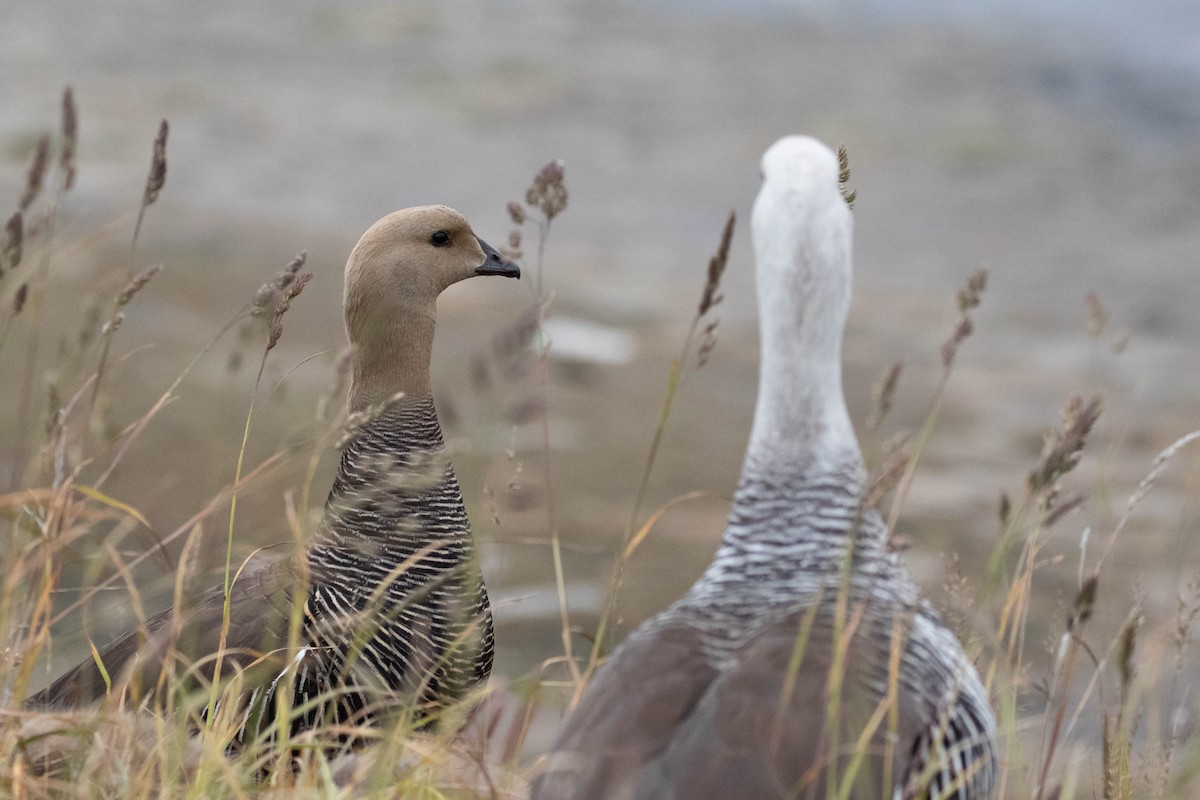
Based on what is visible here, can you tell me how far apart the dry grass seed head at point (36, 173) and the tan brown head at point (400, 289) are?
2.56 feet

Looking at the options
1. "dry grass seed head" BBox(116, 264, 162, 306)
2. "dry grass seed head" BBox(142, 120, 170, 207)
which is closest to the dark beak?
"dry grass seed head" BBox(142, 120, 170, 207)

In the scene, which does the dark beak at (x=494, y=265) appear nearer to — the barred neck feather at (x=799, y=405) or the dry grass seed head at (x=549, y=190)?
the dry grass seed head at (x=549, y=190)

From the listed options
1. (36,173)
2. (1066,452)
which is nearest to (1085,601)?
(1066,452)

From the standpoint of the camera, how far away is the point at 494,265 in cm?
419

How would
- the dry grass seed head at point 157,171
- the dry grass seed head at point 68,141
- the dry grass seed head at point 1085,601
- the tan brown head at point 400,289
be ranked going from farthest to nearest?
the tan brown head at point 400,289 → the dry grass seed head at point 68,141 → the dry grass seed head at point 157,171 → the dry grass seed head at point 1085,601

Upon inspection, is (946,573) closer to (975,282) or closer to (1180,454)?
(975,282)

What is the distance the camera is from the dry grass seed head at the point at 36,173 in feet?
11.2

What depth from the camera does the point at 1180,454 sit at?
11453 mm

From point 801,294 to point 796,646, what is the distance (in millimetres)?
641

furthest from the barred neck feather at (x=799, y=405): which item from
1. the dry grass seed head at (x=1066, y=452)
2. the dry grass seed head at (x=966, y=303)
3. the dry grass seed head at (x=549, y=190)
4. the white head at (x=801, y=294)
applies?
the dry grass seed head at (x=549, y=190)

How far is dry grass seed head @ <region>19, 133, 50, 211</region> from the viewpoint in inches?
135

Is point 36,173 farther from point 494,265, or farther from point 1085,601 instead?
point 1085,601

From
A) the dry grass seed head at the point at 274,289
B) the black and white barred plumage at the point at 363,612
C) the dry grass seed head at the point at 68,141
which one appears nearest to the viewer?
the dry grass seed head at the point at 274,289

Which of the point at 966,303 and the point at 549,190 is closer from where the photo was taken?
the point at 966,303
